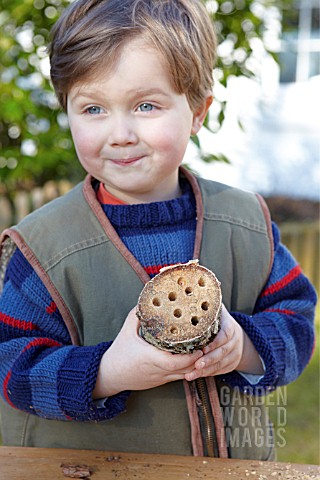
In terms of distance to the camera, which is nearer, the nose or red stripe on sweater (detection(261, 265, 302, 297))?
the nose

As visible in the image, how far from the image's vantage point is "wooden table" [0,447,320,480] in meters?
1.32

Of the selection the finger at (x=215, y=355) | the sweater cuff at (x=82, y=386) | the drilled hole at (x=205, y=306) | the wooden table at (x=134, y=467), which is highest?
the drilled hole at (x=205, y=306)

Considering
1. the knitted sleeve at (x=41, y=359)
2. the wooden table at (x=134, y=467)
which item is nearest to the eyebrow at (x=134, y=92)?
the knitted sleeve at (x=41, y=359)

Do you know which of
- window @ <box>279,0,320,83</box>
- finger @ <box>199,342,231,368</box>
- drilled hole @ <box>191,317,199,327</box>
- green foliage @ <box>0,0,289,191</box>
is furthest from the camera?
window @ <box>279,0,320,83</box>

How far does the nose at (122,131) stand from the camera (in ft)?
5.04

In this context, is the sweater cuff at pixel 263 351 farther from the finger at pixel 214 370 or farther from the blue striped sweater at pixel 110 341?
the finger at pixel 214 370

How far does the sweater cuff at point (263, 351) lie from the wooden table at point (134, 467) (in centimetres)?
31

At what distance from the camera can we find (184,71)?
5.24 feet

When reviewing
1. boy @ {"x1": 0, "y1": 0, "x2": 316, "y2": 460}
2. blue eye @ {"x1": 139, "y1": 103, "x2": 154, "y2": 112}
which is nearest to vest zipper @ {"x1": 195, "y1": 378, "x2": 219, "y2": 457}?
boy @ {"x1": 0, "y1": 0, "x2": 316, "y2": 460}

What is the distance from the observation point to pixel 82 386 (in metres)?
1.45

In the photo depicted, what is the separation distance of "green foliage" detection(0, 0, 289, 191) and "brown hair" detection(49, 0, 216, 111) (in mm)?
873

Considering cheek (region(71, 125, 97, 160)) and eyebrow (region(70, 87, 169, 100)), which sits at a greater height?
eyebrow (region(70, 87, 169, 100))

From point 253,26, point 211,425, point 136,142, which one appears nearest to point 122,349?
point 211,425

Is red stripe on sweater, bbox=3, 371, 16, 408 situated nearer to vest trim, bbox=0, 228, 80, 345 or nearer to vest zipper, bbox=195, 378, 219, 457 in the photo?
vest trim, bbox=0, 228, 80, 345
